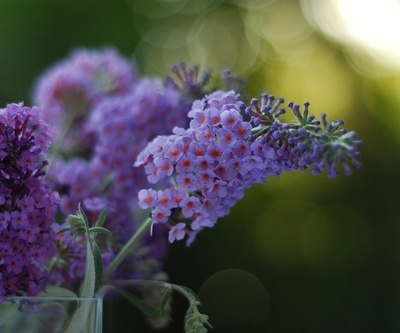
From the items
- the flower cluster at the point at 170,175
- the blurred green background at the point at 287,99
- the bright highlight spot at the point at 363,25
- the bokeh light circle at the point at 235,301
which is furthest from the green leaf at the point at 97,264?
the bright highlight spot at the point at 363,25

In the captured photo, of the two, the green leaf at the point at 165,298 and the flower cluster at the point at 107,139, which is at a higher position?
the flower cluster at the point at 107,139

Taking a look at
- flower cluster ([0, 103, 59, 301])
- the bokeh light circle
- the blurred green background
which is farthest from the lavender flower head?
the bokeh light circle

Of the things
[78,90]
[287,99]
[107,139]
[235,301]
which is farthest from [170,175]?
[287,99]

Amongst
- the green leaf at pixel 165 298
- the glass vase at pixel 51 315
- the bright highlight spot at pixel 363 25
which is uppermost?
the bright highlight spot at pixel 363 25

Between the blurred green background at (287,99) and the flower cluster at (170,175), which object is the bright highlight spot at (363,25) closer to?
the blurred green background at (287,99)

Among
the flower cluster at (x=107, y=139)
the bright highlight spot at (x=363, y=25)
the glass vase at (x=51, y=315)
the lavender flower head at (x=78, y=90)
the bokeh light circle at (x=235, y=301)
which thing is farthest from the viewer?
the bright highlight spot at (x=363, y=25)

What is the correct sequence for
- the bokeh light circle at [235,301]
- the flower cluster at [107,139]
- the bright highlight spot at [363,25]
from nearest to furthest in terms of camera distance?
the flower cluster at [107,139] < the bokeh light circle at [235,301] < the bright highlight spot at [363,25]

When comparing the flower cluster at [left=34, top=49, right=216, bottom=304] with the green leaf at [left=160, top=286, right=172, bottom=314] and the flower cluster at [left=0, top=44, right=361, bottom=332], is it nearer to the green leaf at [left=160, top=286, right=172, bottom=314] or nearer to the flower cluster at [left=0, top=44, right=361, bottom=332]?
the flower cluster at [left=0, top=44, right=361, bottom=332]
